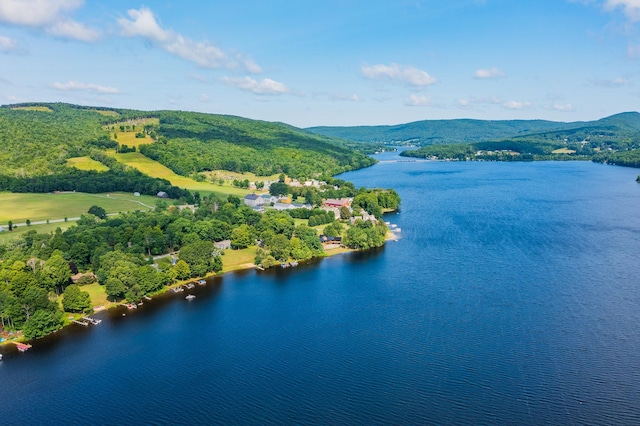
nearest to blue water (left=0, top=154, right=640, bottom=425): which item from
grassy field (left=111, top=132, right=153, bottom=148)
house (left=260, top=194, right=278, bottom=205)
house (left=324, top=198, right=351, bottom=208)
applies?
house (left=324, top=198, right=351, bottom=208)

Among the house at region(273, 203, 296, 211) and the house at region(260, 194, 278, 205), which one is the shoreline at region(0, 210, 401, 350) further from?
the house at region(260, 194, 278, 205)

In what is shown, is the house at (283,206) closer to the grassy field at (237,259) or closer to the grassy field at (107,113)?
the grassy field at (237,259)

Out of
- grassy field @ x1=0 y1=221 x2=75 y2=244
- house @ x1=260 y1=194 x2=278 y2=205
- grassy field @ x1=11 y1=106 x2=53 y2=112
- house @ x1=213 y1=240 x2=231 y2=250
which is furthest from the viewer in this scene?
grassy field @ x1=11 y1=106 x2=53 y2=112

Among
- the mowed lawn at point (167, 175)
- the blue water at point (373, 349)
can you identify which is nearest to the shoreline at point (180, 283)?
the blue water at point (373, 349)

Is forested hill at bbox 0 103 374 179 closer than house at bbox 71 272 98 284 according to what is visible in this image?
No

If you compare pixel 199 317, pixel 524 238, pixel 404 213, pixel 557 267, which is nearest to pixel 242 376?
pixel 199 317

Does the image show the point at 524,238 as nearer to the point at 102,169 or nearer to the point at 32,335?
the point at 32,335

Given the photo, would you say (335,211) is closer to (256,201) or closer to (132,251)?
(256,201)
